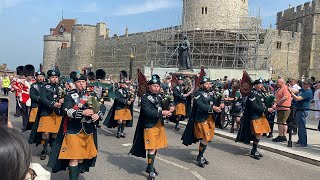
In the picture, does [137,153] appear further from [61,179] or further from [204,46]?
[204,46]

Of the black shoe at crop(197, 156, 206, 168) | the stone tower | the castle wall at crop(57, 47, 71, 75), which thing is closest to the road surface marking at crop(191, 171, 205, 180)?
the black shoe at crop(197, 156, 206, 168)

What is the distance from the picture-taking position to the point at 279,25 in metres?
51.5

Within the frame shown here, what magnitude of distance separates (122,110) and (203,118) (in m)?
3.64

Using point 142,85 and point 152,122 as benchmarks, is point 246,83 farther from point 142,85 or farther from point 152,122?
point 152,122

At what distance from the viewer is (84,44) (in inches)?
2320

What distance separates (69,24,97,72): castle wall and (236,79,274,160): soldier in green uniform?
5267 cm

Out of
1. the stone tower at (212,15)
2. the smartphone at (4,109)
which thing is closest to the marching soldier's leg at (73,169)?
the smartphone at (4,109)

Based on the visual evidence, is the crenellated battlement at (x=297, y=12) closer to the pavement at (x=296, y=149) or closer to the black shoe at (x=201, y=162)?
the pavement at (x=296, y=149)

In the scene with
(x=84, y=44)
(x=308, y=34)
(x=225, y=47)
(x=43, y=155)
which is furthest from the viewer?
(x=84, y=44)

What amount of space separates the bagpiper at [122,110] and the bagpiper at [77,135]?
466cm

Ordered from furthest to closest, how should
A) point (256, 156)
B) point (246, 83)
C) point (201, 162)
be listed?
point (246, 83)
point (256, 156)
point (201, 162)

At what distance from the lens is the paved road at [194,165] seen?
639 cm

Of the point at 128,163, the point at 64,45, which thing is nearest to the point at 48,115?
the point at 128,163

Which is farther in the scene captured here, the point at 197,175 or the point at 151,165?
the point at 197,175
